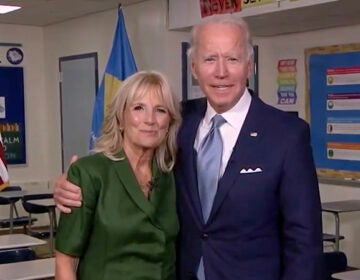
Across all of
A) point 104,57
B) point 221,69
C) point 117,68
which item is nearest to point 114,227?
point 221,69

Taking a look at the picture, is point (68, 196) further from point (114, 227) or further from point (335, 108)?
point (335, 108)

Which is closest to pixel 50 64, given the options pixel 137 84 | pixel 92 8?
pixel 92 8

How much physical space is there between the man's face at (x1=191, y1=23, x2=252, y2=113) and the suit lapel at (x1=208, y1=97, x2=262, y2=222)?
8 cm

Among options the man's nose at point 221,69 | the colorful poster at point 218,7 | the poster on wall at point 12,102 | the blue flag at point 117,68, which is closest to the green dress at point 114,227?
the man's nose at point 221,69

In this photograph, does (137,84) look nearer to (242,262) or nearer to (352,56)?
(242,262)

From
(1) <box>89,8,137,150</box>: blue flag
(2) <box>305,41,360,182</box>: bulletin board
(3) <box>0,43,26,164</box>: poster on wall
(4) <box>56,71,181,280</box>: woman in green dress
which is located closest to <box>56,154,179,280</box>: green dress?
(4) <box>56,71,181,280</box>: woman in green dress

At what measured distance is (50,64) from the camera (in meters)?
8.47

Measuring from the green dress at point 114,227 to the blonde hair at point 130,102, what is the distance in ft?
0.18

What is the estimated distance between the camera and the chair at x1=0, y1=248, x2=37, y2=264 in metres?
3.75

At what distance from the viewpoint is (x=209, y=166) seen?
1.86m

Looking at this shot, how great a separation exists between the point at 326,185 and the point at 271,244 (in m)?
4.32

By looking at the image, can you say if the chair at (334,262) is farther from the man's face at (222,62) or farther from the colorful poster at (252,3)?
the colorful poster at (252,3)

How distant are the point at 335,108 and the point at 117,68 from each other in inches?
80.1

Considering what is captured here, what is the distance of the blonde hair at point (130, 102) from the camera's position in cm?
185
